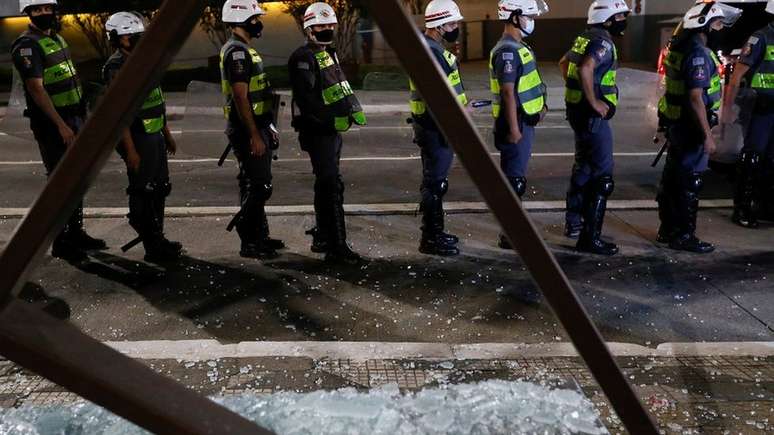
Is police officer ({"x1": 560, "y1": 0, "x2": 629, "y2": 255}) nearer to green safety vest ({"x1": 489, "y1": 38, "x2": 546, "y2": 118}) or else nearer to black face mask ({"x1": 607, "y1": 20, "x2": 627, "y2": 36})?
black face mask ({"x1": 607, "y1": 20, "x2": 627, "y2": 36})

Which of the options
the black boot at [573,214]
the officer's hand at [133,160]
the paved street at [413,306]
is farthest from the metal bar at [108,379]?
the black boot at [573,214]

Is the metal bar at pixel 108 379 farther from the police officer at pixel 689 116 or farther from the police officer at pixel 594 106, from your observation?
the police officer at pixel 689 116

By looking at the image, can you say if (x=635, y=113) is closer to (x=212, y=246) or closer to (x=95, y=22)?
(x=212, y=246)

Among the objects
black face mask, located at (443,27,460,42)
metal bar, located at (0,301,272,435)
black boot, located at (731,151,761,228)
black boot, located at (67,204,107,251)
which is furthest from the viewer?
black boot, located at (731,151,761,228)

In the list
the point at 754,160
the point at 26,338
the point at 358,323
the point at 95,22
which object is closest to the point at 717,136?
the point at 754,160

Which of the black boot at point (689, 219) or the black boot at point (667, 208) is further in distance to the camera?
the black boot at point (667, 208)

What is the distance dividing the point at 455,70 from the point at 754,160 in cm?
286

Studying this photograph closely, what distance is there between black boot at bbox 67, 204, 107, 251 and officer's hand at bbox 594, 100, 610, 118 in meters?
4.14

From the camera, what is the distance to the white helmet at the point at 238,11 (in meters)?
5.61

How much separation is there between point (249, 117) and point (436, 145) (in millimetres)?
1454

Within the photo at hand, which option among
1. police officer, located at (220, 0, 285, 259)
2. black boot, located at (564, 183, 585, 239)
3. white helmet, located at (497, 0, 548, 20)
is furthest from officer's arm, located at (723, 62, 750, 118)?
police officer, located at (220, 0, 285, 259)

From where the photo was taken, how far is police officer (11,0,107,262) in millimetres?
5430

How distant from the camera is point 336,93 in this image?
5.58 meters

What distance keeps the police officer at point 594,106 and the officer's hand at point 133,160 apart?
3.37m
